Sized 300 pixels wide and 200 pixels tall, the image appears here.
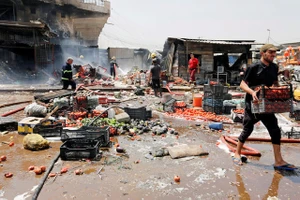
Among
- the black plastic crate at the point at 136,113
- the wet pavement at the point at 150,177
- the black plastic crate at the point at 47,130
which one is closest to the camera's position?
the wet pavement at the point at 150,177

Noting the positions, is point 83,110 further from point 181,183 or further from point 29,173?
point 181,183

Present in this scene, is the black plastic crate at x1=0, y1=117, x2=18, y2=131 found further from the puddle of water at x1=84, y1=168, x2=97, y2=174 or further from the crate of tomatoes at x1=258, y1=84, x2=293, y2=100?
the crate of tomatoes at x1=258, y1=84, x2=293, y2=100

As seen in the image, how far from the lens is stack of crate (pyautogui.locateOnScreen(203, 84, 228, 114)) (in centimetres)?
926

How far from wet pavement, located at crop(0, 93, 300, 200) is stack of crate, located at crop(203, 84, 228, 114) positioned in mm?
3579

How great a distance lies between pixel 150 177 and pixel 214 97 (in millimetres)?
5742

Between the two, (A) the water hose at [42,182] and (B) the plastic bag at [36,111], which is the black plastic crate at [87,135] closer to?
(A) the water hose at [42,182]

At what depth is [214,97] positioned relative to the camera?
9.39m

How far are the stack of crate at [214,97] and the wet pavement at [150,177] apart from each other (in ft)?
11.7

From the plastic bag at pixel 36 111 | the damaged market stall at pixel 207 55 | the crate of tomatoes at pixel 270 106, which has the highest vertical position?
the damaged market stall at pixel 207 55

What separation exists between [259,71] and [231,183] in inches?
77.8

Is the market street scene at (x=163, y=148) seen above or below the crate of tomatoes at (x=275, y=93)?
below

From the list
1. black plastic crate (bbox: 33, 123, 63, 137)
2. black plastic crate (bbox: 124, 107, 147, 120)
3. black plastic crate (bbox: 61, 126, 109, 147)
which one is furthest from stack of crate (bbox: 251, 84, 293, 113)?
black plastic crate (bbox: 33, 123, 63, 137)

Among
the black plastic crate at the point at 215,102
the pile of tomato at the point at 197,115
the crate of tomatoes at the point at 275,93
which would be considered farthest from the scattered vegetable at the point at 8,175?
the black plastic crate at the point at 215,102

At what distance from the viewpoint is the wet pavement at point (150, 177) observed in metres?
3.84
